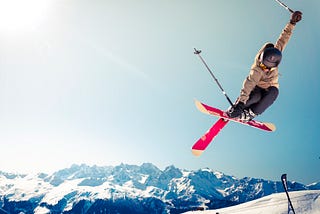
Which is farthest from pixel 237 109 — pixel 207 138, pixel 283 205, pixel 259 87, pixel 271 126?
pixel 283 205

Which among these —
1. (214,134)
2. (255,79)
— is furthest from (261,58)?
(214,134)

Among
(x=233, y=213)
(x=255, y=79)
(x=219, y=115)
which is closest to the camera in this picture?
(x=255, y=79)

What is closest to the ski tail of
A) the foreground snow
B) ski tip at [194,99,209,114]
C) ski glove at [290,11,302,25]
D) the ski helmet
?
ski tip at [194,99,209,114]

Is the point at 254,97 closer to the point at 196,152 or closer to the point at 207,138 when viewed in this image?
the point at 207,138

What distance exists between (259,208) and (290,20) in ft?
168

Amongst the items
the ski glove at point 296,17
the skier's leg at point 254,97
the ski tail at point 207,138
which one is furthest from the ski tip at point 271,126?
the ski glove at point 296,17

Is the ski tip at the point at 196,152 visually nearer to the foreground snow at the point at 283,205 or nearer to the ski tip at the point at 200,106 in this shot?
the ski tip at the point at 200,106

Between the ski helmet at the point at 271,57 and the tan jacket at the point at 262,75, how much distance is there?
59cm

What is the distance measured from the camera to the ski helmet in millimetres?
8641

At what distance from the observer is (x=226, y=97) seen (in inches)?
416

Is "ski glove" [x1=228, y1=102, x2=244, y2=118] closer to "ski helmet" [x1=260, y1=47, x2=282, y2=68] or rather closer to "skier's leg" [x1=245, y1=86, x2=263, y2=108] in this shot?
"skier's leg" [x1=245, y1=86, x2=263, y2=108]

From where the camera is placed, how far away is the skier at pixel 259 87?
9.46m

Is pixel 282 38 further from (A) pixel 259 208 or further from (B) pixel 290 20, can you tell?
(A) pixel 259 208

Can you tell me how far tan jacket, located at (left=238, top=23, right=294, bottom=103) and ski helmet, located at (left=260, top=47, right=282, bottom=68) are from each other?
1.95 feet
